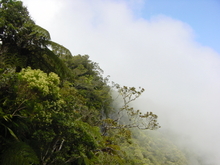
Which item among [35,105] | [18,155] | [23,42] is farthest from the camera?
[23,42]

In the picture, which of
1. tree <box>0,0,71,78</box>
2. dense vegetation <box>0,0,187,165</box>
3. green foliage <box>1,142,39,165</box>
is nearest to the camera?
green foliage <box>1,142,39,165</box>

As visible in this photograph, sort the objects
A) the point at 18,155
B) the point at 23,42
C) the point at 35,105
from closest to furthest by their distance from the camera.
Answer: the point at 18,155 → the point at 35,105 → the point at 23,42

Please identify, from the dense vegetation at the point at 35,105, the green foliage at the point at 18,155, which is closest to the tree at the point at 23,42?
the dense vegetation at the point at 35,105

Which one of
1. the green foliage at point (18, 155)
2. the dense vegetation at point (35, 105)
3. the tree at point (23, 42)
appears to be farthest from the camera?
the tree at point (23, 42)

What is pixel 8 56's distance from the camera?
367 cm

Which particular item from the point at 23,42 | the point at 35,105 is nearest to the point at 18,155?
the point at 35,105

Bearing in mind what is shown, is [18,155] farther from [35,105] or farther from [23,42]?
[23,42]

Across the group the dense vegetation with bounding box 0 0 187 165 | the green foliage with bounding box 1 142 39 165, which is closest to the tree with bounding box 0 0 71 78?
the dense vegetation with bounding box 0 0 187 165

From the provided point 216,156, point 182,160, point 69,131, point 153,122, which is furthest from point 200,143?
point 69,131

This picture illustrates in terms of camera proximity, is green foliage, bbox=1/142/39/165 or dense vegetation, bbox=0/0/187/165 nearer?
green foliage, bbox=1/142/39/165

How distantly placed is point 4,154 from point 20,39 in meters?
2.82

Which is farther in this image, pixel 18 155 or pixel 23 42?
pixel 23 42

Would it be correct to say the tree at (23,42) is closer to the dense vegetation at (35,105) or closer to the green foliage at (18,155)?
the dense vegetation at (35,105)

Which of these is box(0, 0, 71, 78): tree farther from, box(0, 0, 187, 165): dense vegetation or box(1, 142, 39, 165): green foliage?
box(1, 142, 39, 165): green foliage
